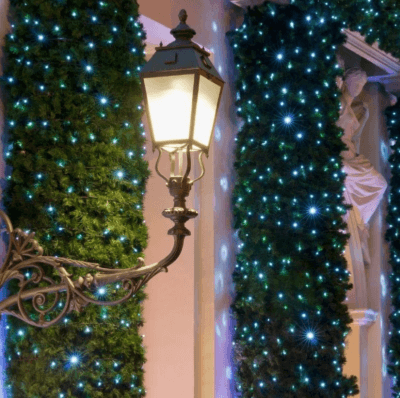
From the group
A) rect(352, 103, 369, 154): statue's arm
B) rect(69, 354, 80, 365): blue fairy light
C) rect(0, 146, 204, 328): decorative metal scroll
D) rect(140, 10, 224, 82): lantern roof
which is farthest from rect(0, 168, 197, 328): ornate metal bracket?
rect(352, 103, 369, 154): statue's arm

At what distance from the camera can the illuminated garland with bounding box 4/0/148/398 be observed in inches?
190

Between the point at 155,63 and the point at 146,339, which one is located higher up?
the point at 155,63

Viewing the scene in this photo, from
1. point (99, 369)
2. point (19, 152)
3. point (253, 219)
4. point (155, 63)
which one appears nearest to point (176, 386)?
point (253, 219)

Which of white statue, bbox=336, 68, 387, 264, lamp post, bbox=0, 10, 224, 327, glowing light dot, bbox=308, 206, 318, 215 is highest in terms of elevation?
white statue, bbox=336, 68, 387, 264

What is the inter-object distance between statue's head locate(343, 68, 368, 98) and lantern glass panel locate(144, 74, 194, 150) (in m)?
5.85

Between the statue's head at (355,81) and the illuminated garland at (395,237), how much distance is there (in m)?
0.87

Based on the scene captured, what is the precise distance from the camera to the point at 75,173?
496cm

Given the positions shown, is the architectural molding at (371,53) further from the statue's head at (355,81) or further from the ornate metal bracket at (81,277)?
the ornate metal bracket at (81,277)

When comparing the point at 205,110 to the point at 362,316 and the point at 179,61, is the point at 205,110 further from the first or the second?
the point at 362,316

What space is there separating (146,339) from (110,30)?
2.68 meters

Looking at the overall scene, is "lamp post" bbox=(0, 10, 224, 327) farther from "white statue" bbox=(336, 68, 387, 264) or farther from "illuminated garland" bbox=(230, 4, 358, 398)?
"white statue" bbox=(336, 68, 387, 264)

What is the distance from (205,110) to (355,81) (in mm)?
5812

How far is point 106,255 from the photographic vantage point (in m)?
5.00

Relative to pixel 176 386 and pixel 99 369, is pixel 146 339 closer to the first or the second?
pixel 176 386
